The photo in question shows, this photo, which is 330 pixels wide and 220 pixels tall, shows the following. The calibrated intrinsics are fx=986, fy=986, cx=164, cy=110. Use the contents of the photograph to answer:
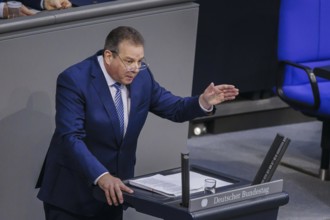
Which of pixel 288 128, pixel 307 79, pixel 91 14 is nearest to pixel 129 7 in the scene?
pixel 91 14

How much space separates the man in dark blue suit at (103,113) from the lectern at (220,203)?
30 centimetres

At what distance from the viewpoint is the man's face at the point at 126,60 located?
13.5ft

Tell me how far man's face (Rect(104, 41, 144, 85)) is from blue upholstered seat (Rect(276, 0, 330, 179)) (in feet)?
7.93

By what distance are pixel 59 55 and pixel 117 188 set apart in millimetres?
1214

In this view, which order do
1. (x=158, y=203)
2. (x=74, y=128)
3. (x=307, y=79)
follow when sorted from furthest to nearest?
(x=307, y=79)
(x=74, y=128)
(x=158, y=203)

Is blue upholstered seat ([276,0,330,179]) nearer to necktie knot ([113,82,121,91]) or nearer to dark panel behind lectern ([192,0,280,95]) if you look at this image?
dark panel behind lectern ([192,0,280,95])

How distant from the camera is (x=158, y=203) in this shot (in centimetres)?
379

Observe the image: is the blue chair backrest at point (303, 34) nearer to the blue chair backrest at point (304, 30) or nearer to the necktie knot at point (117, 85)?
the blue chair backrest at point (304, 30)

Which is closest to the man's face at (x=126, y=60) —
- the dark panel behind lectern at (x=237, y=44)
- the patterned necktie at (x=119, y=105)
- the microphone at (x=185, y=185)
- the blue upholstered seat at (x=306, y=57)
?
the patterned necktie at (x=119, y=105)

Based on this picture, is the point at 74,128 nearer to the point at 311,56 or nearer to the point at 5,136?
the point at 5,136

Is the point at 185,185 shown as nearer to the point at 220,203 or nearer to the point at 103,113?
the point at 220,203

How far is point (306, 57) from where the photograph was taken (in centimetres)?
667

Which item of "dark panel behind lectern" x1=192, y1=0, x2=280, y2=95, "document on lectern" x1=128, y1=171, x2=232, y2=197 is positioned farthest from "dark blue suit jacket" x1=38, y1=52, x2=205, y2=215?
"dark panel behind lectern" x1=192, y1=0, x2=280, y2=95

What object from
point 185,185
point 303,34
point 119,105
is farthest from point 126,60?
point 303,34
